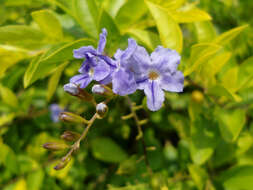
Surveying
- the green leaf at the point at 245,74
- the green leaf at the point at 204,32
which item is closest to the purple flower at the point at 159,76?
the green leaf at the point at 204,32

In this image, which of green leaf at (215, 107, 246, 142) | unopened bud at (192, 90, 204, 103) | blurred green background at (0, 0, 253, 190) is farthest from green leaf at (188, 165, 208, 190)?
unopened bud at (192, 90, 204, 103)

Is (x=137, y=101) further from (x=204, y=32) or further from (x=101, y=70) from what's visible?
(x=101, y=70)

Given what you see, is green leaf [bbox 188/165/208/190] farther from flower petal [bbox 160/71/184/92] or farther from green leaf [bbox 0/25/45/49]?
green leaf [bbox 0/25/45/49]

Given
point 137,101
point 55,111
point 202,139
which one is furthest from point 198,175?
point 55,111

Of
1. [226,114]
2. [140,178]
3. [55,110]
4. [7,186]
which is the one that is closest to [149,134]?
[140,178]

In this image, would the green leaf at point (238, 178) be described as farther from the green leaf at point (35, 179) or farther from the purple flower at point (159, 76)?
the green leaf at point (35, 179)

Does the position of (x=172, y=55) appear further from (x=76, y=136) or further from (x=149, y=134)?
(x=149, y=134)
